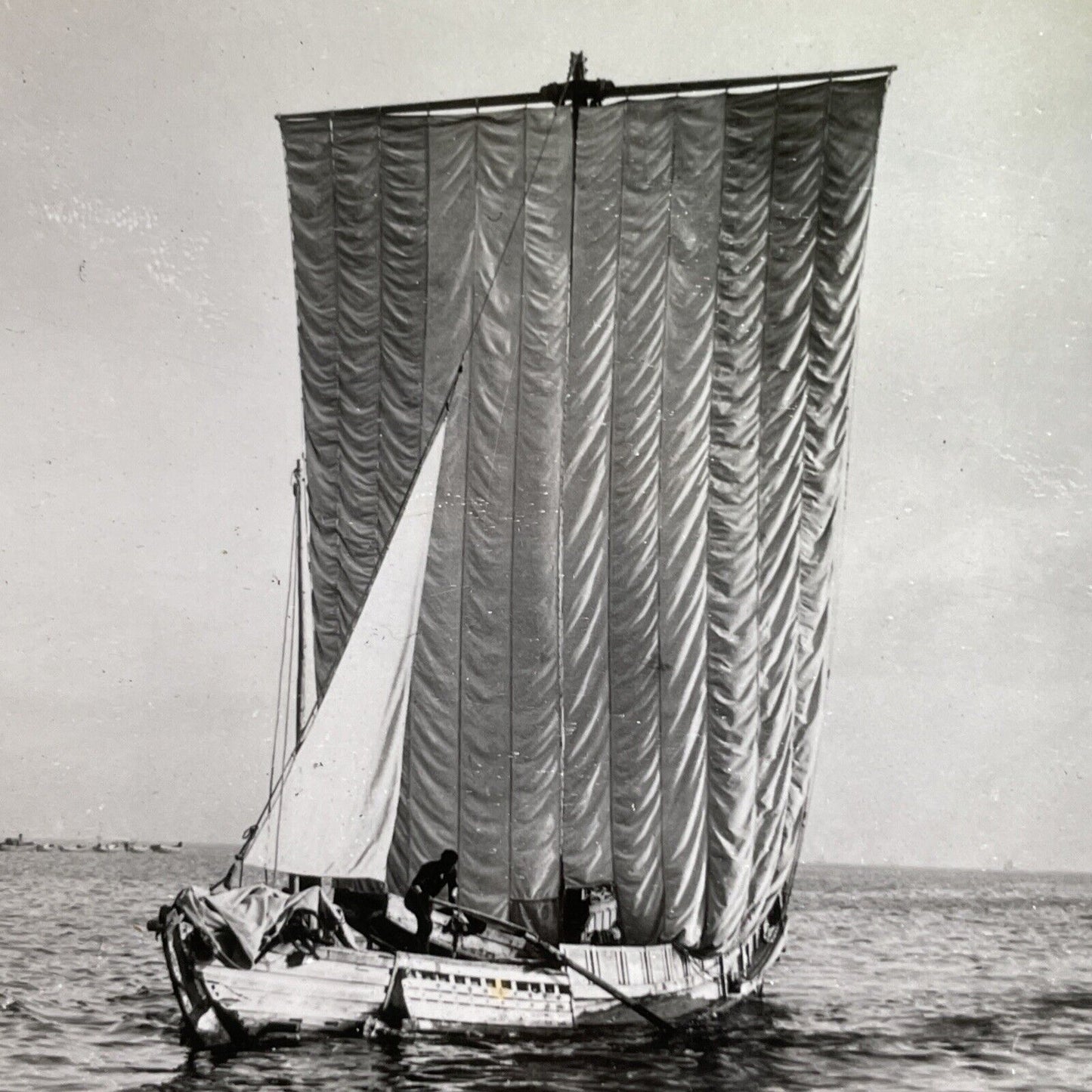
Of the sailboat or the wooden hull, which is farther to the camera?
the sailboat

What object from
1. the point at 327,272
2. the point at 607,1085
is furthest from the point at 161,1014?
the point at 327,272

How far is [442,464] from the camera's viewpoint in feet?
45.8

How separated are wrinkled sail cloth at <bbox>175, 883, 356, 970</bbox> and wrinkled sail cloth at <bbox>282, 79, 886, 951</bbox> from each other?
11.2ft

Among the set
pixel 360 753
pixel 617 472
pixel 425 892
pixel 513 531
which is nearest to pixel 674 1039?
pixel 425 892

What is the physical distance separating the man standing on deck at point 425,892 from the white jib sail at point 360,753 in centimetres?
57

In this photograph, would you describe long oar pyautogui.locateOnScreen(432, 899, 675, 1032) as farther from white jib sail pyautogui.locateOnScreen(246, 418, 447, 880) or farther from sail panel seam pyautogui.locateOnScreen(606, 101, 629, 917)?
sail panel seam pyautogui.locateOnScreen(606, 101, 629, 917)

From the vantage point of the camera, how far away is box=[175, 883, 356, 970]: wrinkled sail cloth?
10.2m

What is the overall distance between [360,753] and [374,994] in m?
1.95

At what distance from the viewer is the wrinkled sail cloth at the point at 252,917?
33.5 feet

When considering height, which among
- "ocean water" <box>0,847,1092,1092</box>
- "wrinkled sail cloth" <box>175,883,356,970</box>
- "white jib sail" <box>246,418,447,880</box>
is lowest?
"ocean water" <box>0,847,1092,1092</box>

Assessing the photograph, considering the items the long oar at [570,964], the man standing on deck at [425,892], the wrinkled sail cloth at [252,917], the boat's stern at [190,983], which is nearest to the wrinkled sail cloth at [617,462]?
the long oar at [570,964]

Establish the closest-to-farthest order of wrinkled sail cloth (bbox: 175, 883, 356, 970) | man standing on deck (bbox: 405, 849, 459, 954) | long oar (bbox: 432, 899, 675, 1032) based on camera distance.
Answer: wrinkled sail cloth (bbox: 175, 883, 356, 970)
man standing on deck (bbox: 405, 849, 459, 954)
long oar (bbox: 432, 899, 675, 1032)

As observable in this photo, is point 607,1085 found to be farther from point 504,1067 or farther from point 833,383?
point 833,383

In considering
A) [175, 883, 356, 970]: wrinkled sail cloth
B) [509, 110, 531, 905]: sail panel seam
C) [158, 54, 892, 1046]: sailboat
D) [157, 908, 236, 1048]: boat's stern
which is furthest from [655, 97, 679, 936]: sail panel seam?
[157, 908, 236, 1048]: boat's stern
